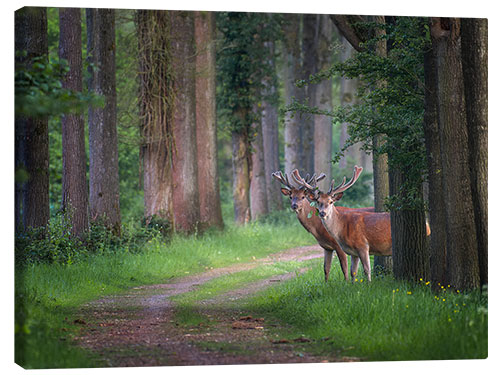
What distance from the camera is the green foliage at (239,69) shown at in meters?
19.0

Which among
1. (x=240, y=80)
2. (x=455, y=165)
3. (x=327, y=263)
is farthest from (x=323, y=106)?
(x=455, y=165)

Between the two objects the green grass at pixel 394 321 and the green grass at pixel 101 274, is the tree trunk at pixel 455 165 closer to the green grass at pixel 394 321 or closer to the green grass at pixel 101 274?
the green grass at pixel 394 321

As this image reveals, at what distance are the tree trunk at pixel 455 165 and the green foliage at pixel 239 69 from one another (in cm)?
1037

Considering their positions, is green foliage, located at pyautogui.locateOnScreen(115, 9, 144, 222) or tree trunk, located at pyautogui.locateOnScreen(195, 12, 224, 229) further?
tree trunk, located at pyautogui.locateOnScreen(195, 12, 224, 229)

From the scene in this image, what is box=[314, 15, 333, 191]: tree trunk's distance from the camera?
885 inches

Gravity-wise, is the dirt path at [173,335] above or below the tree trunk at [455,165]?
below

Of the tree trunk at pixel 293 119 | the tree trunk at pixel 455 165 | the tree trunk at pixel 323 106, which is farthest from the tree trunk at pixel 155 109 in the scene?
the tree trunk at pixel 293 119

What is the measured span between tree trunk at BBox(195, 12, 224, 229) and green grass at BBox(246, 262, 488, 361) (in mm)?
8238

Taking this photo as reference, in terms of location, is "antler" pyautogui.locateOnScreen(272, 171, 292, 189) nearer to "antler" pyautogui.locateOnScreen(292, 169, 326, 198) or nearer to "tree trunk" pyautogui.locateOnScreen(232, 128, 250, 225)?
"antler" pyautogui.locateOnScreen(292, 169, 326, 198)

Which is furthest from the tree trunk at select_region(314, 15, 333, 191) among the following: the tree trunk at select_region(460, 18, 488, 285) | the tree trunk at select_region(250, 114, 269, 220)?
the tree trunk at select_region(460, 18, 488, 285)

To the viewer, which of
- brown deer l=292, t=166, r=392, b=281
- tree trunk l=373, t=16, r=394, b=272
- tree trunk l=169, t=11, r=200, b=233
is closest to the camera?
brown deer l=292, t=166, r=392, b=281

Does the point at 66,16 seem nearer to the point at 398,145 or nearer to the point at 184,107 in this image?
the point at 184,107

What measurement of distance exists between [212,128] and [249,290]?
7008mm

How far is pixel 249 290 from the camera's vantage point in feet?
37.9
